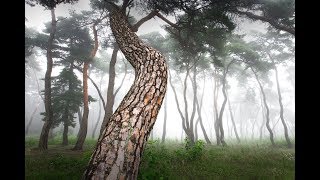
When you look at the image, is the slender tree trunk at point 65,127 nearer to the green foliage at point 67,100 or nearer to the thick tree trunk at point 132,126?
the green foliage at point 67,100

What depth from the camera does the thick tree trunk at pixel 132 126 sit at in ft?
7.91

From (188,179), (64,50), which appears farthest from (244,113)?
(188,179)

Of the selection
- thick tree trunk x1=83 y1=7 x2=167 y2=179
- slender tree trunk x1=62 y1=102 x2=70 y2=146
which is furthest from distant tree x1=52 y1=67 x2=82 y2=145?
thick tree trunk x1=83 y1=7 x2=167 y2=179

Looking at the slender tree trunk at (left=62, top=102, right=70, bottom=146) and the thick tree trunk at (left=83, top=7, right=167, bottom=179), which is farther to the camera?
the slender tree trunk at (left=62, top=102, right=70, bottom=146)

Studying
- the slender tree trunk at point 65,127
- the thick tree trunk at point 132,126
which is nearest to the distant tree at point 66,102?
the slender tree trunk at point 65,127

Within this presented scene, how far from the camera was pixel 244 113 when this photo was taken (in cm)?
7069

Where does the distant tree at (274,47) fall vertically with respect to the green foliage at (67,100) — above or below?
above

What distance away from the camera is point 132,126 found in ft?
8.96

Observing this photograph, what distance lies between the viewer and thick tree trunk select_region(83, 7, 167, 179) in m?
2.41

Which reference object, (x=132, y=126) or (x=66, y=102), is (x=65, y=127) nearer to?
(x=66, y=102)

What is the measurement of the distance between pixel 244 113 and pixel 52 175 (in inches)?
2789

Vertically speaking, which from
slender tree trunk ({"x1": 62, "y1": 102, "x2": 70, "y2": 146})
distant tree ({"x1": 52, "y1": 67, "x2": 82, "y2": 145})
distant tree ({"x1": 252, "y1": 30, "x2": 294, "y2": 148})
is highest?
distant tree ({"x1": 252, "y1": 30, "x2": 294, "y2": 148})

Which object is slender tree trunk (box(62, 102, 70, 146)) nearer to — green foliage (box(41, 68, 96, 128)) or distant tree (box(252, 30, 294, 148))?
green foliage (box(41, 68, 96, 128))
